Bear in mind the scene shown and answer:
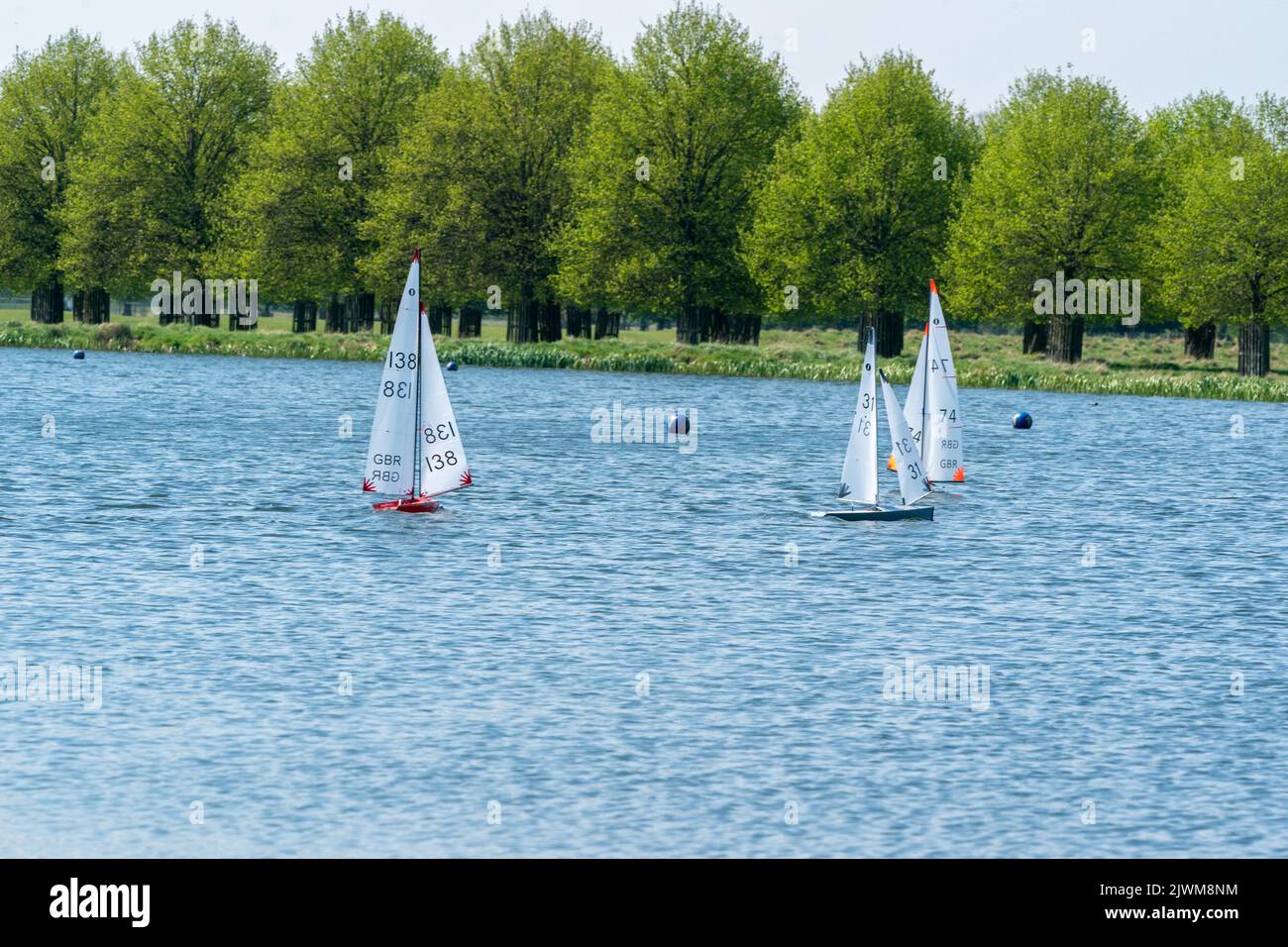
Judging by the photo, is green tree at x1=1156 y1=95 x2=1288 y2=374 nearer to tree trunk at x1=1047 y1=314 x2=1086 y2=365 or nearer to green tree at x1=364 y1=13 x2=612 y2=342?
tree trunk at x1=1047 y1=314 x2=1086 y2=365

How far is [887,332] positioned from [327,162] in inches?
1503

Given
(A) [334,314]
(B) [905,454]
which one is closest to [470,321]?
(A) [334,314]

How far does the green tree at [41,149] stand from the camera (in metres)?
122

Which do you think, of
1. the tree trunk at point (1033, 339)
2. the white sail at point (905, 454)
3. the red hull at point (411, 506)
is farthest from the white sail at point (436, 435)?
the tree trunk at point (1033, 339)

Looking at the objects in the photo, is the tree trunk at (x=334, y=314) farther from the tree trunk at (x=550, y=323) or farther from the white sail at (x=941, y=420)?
the white sail at (x=941, y=420)

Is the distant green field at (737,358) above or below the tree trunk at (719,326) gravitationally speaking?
below

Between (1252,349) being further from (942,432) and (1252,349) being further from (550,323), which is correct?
(942,432)

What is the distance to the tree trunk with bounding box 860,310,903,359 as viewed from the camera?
10250 cm

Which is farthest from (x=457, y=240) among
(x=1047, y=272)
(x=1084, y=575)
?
(x=1084, y=575)

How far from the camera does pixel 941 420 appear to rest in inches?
1651

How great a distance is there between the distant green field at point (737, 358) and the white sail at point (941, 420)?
1651 inches

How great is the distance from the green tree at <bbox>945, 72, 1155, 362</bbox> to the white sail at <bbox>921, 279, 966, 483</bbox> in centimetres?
5612

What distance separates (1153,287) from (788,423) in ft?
142
